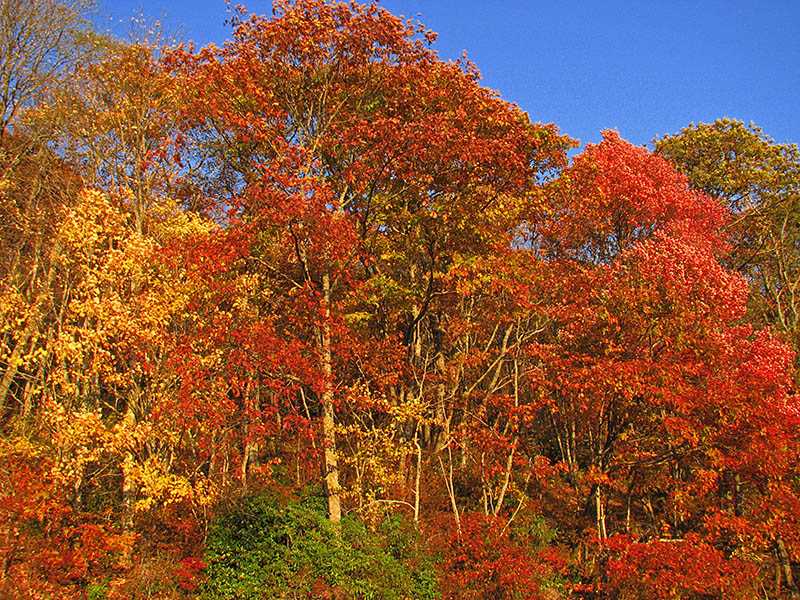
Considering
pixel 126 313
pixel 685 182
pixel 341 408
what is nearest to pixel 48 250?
pixel 126 313

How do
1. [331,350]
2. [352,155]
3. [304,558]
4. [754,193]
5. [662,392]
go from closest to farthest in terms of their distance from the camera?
[304,558]
[662,392]
[331,350]
[352,155]
[754,193]

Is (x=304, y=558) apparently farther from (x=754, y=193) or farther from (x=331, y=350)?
(x=754, y=193)

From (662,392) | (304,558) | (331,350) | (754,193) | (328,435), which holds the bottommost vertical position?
(304,558)

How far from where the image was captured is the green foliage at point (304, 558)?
9.59 metres

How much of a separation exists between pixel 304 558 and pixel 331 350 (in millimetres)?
4172

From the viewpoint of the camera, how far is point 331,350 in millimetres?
11984

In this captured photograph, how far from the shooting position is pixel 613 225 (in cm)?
1872

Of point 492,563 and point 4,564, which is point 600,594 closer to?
point 492,563

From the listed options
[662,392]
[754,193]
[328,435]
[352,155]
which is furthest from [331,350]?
[754,193]

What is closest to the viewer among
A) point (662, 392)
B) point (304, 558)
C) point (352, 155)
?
point (304, 558)

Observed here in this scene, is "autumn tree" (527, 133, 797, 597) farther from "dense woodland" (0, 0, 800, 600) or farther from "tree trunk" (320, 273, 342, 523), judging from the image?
"tree trunk" (320, 273, 342, 523)

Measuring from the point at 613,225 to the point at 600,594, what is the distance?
38.9 feet

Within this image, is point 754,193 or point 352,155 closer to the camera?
point 352,155

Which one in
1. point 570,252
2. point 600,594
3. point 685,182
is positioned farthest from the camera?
point 685,182
